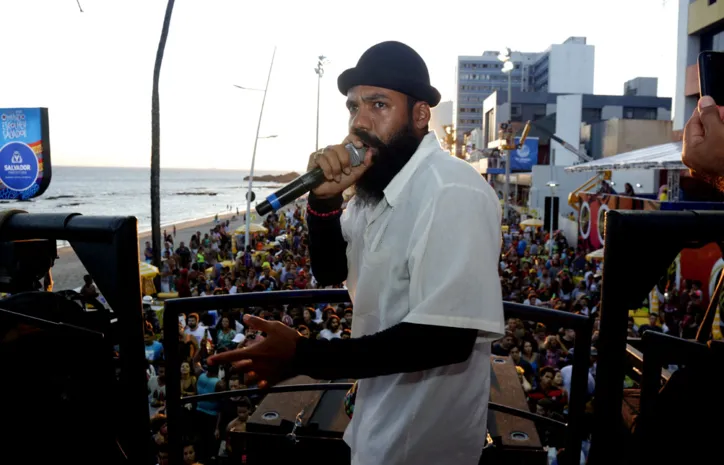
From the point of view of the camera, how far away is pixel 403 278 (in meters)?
1.55

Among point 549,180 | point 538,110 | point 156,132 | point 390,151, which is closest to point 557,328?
point 390,151

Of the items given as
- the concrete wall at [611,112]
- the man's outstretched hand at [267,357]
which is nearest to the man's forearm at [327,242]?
the man's outstretched hand at [267,357]

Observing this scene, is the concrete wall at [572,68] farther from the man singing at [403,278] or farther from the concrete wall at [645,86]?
the man singing at [403,278]

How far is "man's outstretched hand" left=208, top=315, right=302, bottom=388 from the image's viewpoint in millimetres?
1364

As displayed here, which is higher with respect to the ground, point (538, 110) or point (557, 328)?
point (538, 110)

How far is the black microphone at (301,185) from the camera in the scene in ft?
5.82

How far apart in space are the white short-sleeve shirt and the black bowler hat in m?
0.17

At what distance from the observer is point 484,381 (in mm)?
1672

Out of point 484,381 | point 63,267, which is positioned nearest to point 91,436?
point 484,381

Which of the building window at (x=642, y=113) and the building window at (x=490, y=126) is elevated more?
the building window at (x=642, y=113)

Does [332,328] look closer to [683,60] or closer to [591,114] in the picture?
[683,60]

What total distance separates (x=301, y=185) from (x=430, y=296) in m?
0.70

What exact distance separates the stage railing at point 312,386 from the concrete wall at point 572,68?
3386 inches

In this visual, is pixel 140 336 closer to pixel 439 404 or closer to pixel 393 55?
pixel 439 404
